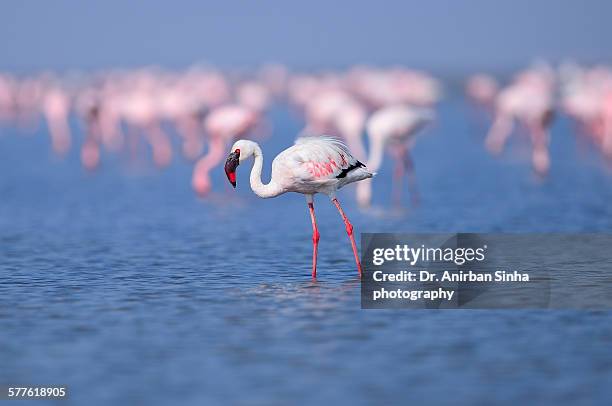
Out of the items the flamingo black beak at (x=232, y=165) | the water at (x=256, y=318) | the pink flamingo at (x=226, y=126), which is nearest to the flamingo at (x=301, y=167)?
the flamingo black beak at (x=232, y=165)

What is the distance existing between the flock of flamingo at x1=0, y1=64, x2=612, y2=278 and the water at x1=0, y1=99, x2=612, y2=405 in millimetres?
897

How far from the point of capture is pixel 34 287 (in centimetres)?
1001

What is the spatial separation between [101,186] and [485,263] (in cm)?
1038

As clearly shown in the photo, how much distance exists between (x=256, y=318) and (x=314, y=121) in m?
18.9

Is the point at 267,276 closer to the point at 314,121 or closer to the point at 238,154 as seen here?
the point at 238,154

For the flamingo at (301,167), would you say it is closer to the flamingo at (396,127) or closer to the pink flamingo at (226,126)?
the flamingo at (396,127)

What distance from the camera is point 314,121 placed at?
1078 inches

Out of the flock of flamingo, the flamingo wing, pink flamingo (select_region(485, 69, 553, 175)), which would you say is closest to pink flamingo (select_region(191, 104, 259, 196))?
the flock of flamingo

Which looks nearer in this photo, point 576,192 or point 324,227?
point 324,227

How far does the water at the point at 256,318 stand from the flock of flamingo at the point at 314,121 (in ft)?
2.94

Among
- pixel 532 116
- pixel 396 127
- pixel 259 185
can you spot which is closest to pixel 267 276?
pixel 259 185

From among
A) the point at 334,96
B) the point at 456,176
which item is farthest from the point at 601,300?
the point at 334,96

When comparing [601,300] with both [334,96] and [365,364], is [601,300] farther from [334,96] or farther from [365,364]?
[334,96]

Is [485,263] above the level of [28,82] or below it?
below
